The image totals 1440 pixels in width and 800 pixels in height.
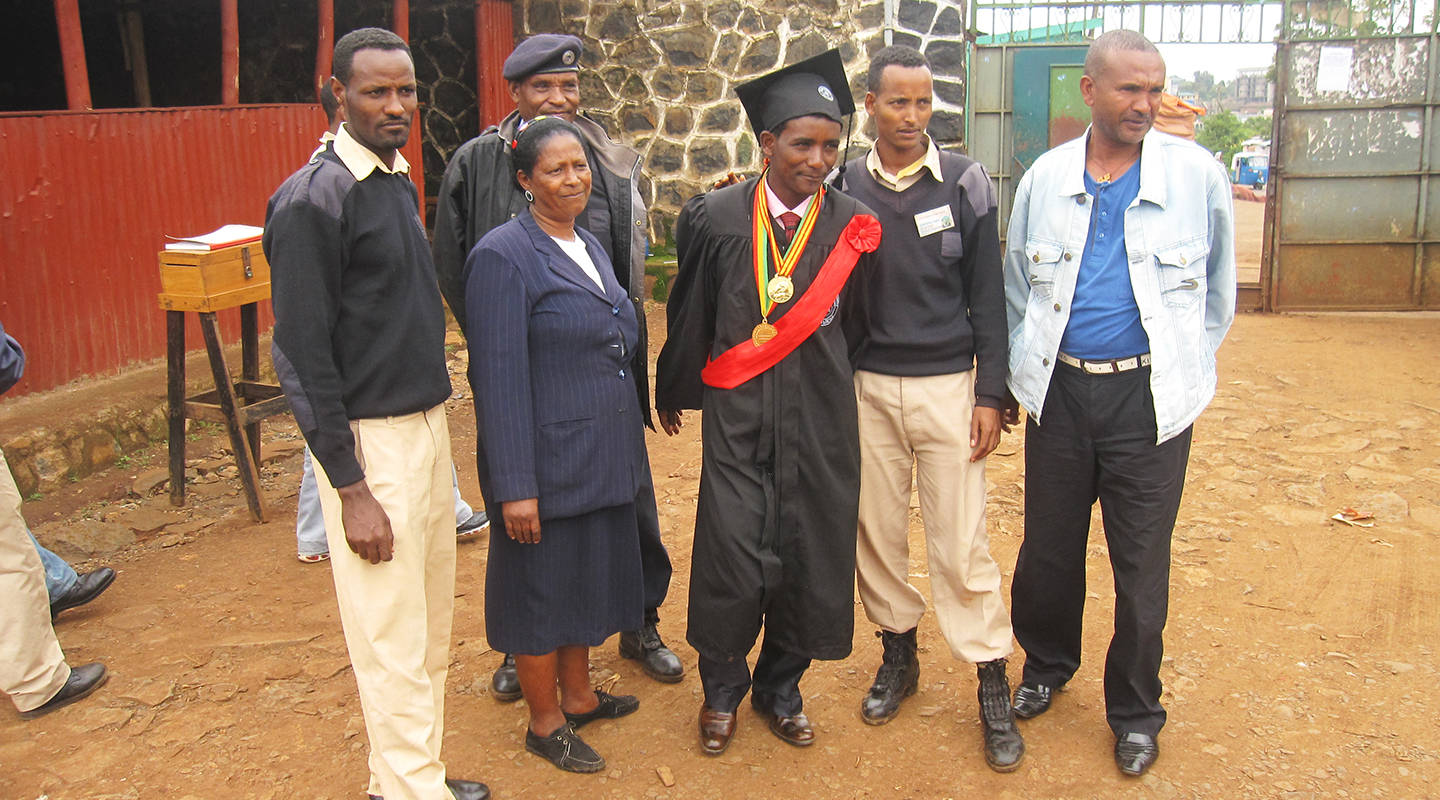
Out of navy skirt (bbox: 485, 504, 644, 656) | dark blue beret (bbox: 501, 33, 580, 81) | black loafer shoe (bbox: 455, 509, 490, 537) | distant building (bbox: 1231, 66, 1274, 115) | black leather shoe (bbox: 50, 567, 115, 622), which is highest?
distant building (bbox: 1231, 66, 1274, 115)

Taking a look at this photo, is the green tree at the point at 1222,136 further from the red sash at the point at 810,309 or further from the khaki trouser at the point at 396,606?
the khaki trouser at the point at 396,606

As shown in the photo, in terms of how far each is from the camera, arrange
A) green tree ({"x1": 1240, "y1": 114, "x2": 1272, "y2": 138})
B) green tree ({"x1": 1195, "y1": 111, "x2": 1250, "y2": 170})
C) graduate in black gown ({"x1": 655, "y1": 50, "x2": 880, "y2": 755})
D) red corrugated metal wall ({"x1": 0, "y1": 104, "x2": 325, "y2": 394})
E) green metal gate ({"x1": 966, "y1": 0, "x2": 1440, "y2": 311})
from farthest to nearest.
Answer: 1. green tree ({"x1": 1240, "y1": 114, "x2": 1272, "y2": 138})
2. green tree ({"x1": 1195, "y1": 111, "x2": 1250, "y2": 170})
3. green metal gate ({"x1": 966, "y1": 0, "x2": 1440, "y2": 311})
4. red corrugated metal wall ({"x1": 0, "y1": 104, "x2": 325, "y2": 394})
5. graduate in black gown ({"x1": 655, "y1": 50, "x2": 880, "y2": 755})

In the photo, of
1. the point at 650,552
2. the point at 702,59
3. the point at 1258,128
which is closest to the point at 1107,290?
the point at 650,552

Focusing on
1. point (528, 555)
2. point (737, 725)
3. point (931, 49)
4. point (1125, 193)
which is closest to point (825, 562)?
point (737, 725)

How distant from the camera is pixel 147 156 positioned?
20.5ft

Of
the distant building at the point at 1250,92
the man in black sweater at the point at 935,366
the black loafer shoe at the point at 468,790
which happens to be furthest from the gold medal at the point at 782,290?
the distant building at the point at 1250,92

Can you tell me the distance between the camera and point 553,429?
3062 millimetres

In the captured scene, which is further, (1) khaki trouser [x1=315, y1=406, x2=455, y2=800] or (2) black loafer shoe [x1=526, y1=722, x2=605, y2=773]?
(2) black loafer shoe [x1=526, y1=722, x2=605, y2=773]

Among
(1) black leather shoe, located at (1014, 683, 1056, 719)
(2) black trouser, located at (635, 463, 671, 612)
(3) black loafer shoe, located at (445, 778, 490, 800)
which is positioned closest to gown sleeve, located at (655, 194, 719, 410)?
(2) black trouser, located at (635, 463, 671, 612)

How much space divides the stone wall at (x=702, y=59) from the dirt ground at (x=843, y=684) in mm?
4906

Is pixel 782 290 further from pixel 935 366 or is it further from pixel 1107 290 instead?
pixel 1107 290

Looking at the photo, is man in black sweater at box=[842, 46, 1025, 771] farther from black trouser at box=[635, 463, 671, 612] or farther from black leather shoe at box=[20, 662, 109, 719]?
black leather shoe at box=[20, 662, 109, 719]

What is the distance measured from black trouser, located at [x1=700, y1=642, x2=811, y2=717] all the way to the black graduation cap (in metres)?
1.64

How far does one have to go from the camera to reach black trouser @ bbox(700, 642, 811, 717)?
3371mm
